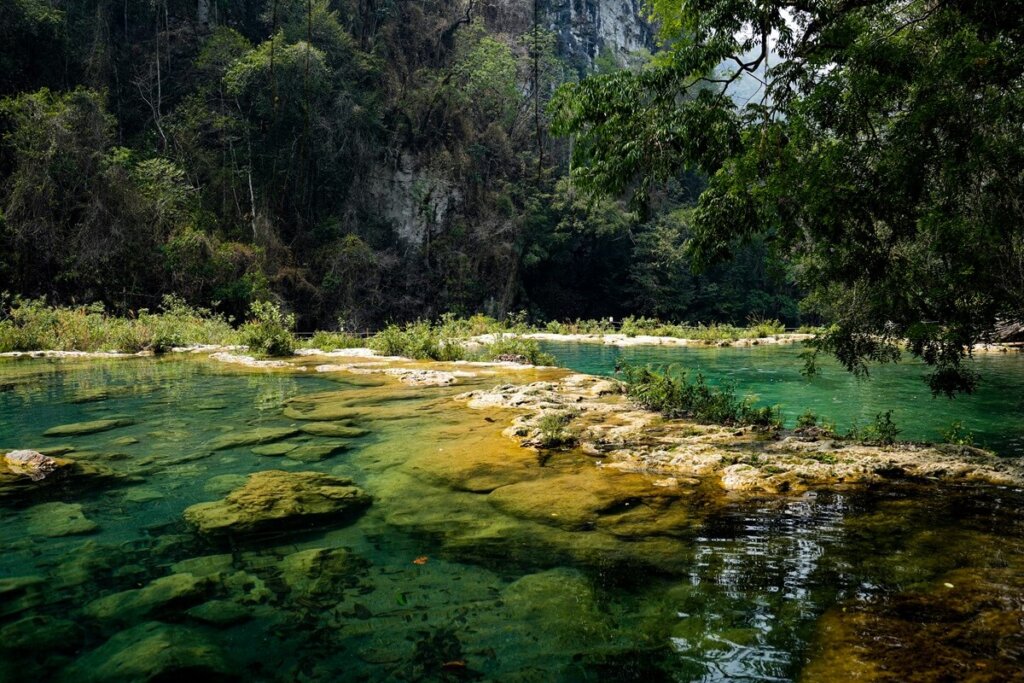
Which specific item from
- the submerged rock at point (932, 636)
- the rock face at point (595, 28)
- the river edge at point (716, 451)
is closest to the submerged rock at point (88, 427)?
the river edge at point (716, 451)

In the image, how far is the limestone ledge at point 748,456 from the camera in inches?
192

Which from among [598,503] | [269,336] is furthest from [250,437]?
[269,336]

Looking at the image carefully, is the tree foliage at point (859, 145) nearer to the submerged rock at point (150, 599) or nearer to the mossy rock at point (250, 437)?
the mossy rock at point (250, 437)

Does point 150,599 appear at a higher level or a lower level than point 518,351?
lower

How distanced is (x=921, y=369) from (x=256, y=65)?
28768 mm

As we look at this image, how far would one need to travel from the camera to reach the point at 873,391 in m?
12.5

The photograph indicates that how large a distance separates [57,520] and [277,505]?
148 cm

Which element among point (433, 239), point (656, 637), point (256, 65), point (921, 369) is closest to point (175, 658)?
point (656, 637)

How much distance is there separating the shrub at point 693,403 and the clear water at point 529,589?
2898 millimetres

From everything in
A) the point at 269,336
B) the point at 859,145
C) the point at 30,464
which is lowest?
the point at 30,464

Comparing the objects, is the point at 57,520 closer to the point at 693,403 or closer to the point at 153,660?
the point at 153,660

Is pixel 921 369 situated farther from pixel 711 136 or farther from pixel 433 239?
pixel 433 239

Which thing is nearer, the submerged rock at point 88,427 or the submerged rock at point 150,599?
the submerged rock at point 150,599

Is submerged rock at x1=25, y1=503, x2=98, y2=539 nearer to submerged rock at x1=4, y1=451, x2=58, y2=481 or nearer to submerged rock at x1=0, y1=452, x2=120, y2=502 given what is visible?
submerged rock at x1=0, y1=452, x2=120, y2=502
